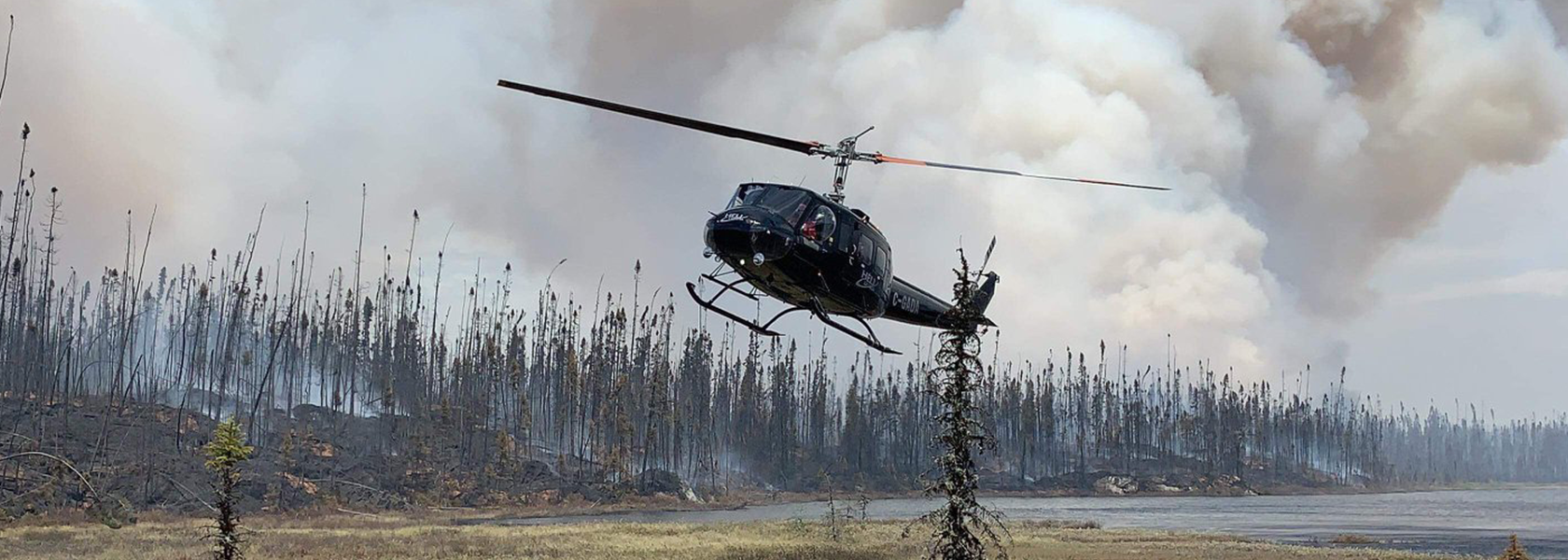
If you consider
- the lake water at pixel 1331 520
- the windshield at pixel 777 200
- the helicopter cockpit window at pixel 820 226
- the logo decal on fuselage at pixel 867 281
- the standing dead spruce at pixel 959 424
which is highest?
the windshield at pixel 777 200

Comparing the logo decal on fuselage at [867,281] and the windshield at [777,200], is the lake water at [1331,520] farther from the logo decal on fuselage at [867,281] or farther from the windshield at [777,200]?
the windshield at [777,200]

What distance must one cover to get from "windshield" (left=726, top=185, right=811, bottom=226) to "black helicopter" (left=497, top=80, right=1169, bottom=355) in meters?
0.02

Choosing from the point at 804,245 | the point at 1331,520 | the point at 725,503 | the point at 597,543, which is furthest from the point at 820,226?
the point at 725,503

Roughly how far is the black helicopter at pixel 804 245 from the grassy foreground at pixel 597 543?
16.0 m

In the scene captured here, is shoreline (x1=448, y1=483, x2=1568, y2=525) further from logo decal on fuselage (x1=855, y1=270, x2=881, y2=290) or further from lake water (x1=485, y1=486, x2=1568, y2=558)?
logo decal on fuselage (x1=855, y1=270, x2=881, y2=290)

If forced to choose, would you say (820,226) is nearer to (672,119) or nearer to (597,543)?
(672,119)

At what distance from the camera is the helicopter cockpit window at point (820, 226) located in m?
21.2

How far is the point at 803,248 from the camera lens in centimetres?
2120

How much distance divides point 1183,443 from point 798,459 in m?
63.2

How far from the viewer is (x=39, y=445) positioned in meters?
67.1

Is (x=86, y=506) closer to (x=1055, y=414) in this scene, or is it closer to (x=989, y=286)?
(x=989, y=286)

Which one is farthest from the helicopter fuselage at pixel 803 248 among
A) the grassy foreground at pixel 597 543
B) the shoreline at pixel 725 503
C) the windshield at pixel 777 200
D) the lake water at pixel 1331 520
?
the lake water at pixel 1331 520

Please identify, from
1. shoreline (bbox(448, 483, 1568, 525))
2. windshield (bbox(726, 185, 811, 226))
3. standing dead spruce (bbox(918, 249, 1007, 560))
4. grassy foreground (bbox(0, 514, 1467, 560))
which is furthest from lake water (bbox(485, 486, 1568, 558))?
windshield (bbox(726, 185, 811, 226))

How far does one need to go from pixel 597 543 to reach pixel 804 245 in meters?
23.9
